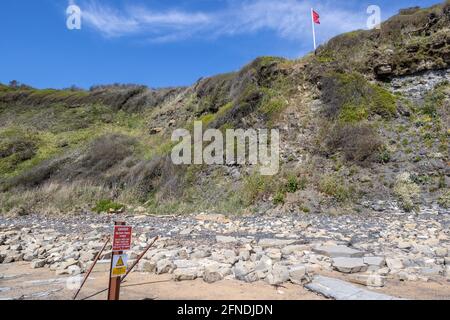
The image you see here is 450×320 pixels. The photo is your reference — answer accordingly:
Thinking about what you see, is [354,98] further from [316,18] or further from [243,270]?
[243,270]

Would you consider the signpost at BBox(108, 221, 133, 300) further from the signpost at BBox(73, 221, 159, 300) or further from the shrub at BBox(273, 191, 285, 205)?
the shrub at BBox(273, 191, 285, 205)

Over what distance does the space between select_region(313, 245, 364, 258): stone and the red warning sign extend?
3.70m

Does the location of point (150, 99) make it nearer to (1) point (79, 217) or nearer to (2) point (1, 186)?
(2) point (1, 186)

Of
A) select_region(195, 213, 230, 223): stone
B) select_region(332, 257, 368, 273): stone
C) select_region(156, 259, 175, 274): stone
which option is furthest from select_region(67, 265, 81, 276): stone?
select_region(195, 213, 230, 223): stone

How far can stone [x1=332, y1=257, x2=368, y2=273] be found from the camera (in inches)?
213

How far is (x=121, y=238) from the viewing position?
4062 millimetres

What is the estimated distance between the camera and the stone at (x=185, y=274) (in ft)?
17.5

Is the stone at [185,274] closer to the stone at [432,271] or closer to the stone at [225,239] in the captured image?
the stone at [225,239]

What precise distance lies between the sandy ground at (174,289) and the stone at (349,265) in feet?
0.67

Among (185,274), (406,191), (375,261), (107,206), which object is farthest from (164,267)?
(107,206)

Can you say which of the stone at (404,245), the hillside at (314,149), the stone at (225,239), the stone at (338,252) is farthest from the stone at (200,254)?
the hillside at (314,149)

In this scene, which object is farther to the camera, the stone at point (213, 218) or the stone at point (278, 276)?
the stone at point (213, 218)

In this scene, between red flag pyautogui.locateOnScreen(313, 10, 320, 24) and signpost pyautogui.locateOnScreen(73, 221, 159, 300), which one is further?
red flag pyautogui.locateOnScreen(313, 10, 320, 24)
